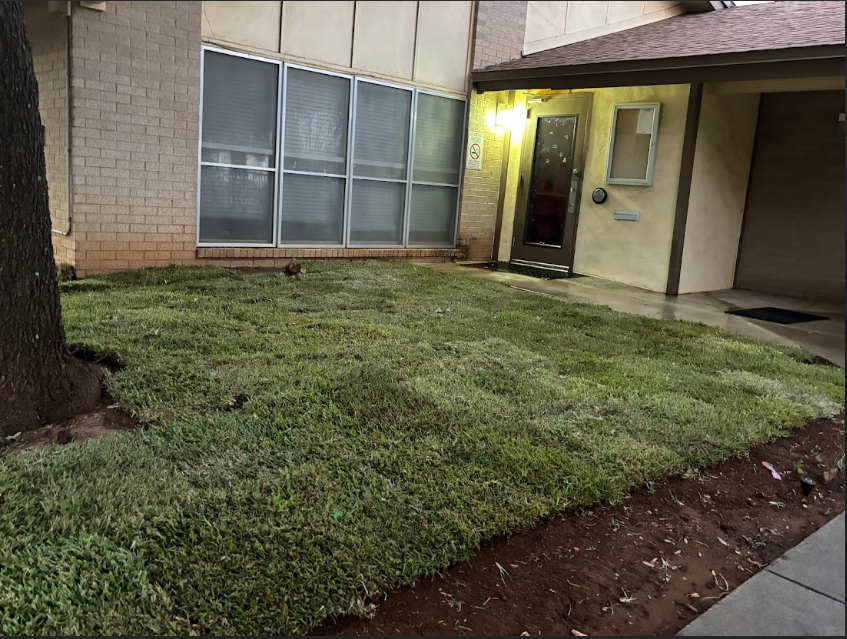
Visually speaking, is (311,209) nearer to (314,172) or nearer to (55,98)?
(314,172)

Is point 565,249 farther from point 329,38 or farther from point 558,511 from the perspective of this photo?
point 558,511

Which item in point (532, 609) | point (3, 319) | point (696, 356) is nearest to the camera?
point (532, 609)

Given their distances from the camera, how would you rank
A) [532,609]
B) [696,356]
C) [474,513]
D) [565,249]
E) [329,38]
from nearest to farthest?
[532,609] < [474,513] < [696,356] < [329,38] < [565,249]

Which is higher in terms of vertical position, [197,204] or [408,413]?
[197,204]

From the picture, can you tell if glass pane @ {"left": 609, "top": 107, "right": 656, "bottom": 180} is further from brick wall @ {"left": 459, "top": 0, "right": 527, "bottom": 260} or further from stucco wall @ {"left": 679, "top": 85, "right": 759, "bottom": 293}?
brick wall @ {"left": 459, "top": 0, "right": 527, "bottom": 260}

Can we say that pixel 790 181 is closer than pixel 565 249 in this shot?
Yes

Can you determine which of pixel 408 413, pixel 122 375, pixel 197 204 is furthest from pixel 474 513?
pixel 197 204

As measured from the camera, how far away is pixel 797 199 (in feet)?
29.8

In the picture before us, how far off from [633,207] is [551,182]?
152 centimetres

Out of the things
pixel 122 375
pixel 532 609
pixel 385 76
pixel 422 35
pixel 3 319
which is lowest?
pixel 532 609

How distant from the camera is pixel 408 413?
363 centimetres

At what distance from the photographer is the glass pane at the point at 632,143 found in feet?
29.3

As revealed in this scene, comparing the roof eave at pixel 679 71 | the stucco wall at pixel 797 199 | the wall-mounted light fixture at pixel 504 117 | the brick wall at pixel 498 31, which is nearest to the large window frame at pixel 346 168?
the wall-mounted light fixture at pixel 504 117

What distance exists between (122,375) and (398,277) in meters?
4.64
